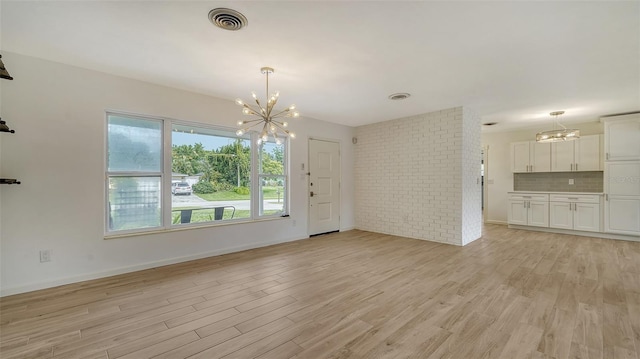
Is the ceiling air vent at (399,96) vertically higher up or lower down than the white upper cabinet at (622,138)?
higher up

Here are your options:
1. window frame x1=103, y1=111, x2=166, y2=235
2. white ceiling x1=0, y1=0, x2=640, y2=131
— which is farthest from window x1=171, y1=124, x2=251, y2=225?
white ceiling x1=0, y1=0, x2=640, y2=131

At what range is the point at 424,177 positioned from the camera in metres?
5.48

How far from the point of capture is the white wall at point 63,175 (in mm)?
2900

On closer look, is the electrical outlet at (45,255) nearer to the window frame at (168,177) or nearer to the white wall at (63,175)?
the white wall at (63,175)

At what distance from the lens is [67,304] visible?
2650mm

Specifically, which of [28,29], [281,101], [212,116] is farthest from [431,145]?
[28,29]

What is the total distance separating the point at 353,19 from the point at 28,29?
9.99 ft

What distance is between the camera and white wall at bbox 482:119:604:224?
7.22 m

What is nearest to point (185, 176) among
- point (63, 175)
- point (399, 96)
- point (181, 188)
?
point (181, 188)

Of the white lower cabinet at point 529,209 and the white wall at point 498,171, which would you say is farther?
the white wall at point 498,171

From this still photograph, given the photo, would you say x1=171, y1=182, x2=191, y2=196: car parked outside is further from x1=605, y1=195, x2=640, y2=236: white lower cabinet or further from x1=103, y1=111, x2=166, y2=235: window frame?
x1=605, y1=195, x2=640, y2=236: white lower cabinet

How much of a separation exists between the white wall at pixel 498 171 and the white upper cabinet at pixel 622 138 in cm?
160

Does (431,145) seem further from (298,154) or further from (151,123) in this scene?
(151,123)

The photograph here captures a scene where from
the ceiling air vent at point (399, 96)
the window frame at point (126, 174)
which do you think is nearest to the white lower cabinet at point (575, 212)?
the ceiling air vent at point (399, 96)
